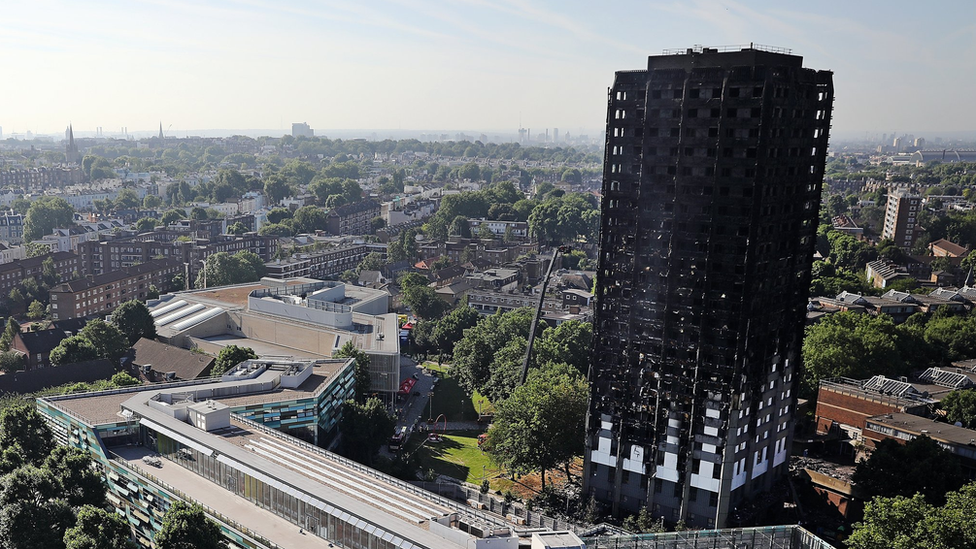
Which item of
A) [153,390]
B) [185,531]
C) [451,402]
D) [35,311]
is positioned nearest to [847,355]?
[451,402]

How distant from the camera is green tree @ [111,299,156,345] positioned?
63188 millimetres

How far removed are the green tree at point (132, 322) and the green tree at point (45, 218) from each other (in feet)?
208

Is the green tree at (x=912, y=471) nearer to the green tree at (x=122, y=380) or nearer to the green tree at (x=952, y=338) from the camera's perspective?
the green tree at (x=952, y=338)

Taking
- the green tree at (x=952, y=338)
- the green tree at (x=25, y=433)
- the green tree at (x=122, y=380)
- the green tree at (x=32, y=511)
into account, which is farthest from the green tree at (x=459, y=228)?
the green tree at (x=32, y=511)

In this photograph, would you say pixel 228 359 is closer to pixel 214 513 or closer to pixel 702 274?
pixel 214 513

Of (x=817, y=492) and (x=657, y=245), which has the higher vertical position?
(x=657, y=245)

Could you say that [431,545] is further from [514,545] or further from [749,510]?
[749,510]

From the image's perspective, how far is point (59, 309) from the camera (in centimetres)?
7575

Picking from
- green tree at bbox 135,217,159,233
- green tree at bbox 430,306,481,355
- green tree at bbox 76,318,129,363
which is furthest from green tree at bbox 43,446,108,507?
green tree at bbox 135,217,159,233

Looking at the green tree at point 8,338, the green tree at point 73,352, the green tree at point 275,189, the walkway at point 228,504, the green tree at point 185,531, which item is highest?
the green tree at point 275,189

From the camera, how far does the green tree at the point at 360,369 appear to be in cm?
5441

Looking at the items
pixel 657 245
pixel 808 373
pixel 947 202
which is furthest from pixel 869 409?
pixel 947 202

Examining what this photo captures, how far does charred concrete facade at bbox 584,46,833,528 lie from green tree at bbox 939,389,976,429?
43.6 ft

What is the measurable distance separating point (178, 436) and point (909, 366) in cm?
5195
